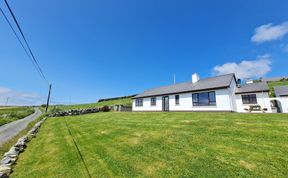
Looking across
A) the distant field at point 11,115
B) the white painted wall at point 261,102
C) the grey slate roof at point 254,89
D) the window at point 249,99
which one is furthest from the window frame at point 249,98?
the distant field at point 11,115

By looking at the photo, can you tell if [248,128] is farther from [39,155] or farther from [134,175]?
[39,155]

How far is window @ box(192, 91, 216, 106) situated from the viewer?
16.9 meters

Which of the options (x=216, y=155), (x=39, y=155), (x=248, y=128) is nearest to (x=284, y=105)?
(x=248, y=128)

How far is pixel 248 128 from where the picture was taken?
7.50 meters

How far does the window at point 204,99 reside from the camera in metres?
16.9

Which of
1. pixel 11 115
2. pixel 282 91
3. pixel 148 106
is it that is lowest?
pixel 11 115

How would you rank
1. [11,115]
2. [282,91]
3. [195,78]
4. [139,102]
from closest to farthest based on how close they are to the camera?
1. [282,91]
2. [195,78]
3. [139,102]
4. [11,115]

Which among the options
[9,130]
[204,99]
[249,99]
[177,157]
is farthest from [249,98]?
[9,130]

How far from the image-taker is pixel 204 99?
1756cm

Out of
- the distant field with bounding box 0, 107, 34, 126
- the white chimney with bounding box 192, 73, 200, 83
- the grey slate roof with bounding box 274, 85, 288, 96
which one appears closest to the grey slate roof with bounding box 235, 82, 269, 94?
the grey slate roof with bounding box 274, 85, 288, 96

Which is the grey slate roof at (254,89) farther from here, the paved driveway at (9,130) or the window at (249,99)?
the paved driveway at (9,130)

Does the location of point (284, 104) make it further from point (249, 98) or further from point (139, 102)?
point (139, 102)

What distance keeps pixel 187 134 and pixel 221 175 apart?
3555 millimetres

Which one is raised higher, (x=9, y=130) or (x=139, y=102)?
(x=139, y=102)
